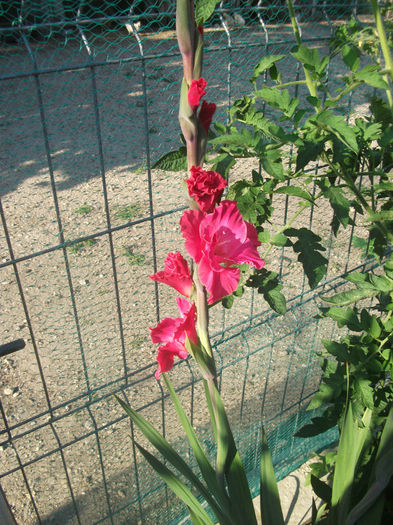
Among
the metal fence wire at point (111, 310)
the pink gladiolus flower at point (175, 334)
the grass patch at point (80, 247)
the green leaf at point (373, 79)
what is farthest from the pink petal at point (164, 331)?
the grass patch at point (80, 247)

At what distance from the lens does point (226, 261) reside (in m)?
0.94

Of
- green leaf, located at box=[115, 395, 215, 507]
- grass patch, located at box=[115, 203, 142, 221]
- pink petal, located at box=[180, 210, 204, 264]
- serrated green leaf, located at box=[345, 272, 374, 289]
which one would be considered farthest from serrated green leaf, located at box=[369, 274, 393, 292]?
grass patch, located at box=[115, 203, 142, 221]

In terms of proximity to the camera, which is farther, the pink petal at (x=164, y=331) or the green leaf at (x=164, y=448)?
the green leaf at (x=164, y=448)

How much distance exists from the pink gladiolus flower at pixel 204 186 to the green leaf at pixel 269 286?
0.72 meters

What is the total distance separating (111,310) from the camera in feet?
10.9

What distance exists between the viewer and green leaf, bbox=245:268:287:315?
155cm

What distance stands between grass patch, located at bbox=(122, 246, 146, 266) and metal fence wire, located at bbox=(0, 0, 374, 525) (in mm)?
16

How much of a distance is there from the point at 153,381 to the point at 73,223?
2011 millimetres

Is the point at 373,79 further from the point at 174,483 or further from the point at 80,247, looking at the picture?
the point at 80,247

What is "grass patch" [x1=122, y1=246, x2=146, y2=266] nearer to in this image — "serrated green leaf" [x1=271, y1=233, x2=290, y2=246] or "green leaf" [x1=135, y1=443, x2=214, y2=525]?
"serrated green leaf" [x1=271, y1=233, x2=290, y2=246]

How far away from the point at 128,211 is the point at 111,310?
1.24 metres

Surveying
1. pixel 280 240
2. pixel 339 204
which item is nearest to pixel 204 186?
pixel 339 204

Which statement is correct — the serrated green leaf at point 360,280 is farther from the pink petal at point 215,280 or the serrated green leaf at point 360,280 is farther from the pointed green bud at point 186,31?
the pointed green bud at point 186,31

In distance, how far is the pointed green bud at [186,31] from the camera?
780mm
